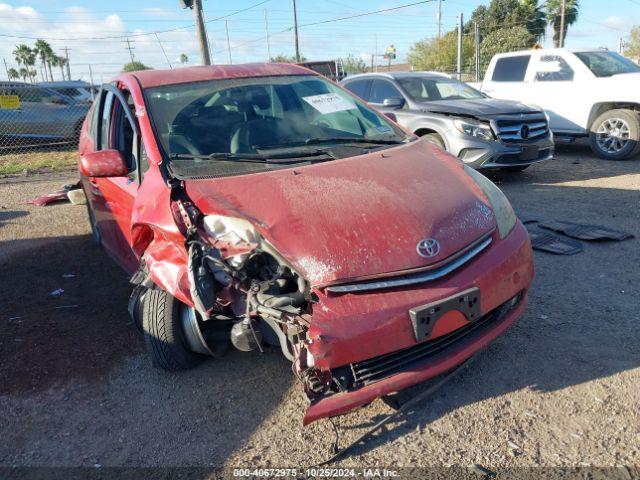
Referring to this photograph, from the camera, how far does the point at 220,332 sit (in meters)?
2.98

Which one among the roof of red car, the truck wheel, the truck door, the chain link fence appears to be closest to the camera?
the roof of red car

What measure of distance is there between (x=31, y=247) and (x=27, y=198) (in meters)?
3.05

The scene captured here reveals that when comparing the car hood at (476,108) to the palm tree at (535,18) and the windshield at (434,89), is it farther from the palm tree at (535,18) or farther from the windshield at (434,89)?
the palm tree at (535,18)

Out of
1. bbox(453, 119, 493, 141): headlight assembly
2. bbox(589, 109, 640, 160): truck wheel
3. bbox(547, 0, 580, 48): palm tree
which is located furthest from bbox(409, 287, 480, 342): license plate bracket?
bbox(547, 0, 580, 48): palm tree

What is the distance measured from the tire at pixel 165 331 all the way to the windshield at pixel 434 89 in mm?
6266

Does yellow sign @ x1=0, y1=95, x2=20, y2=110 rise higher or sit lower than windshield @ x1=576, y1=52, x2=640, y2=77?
lower

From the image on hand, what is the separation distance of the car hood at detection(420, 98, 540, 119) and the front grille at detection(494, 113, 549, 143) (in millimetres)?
144

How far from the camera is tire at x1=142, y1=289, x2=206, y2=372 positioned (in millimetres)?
3021

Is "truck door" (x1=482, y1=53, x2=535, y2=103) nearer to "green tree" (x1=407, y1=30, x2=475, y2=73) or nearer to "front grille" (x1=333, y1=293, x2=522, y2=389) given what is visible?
"front grille" (x1=333, y1=293, x2=522, y2=389)

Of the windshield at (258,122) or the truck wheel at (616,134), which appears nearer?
the windshield at (258,122)

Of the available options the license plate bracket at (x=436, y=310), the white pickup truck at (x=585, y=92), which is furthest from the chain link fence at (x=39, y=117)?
the license plate bracket at (x=436, y=310)

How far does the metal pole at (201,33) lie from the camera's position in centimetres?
1338

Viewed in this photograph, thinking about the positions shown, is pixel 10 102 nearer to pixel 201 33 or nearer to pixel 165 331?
pixel 201 33

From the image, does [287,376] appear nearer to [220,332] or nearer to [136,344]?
[220,332]
